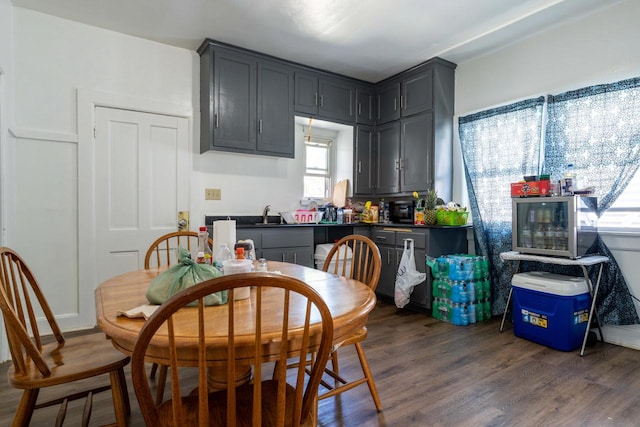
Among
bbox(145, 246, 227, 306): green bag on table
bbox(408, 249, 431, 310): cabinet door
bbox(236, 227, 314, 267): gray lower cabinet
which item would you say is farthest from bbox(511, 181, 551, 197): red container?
bbox(145, 246, 227, 306): green bag on table

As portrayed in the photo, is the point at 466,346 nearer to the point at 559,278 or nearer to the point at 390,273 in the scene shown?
the point at 559,278

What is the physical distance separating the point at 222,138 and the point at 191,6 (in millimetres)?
1100

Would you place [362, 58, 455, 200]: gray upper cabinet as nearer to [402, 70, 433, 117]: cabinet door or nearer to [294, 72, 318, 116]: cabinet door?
[402, 70, 433, 117]: cabinet door

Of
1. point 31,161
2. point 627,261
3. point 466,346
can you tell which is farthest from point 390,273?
point 31,161

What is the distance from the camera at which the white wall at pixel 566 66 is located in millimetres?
2621

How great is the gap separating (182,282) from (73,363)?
2.18 ft

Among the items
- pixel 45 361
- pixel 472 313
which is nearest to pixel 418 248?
pixel 472 313

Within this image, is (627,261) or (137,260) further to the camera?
(137,260)

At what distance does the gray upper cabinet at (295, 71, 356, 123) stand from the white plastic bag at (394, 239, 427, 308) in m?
1.74

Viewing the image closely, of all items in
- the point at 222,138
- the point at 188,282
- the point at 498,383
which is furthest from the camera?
the point at 222,138

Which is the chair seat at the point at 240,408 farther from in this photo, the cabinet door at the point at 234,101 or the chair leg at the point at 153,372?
the cabinet door at the point at 234,101

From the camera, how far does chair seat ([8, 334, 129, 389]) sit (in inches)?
47.1

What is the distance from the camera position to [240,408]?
41.9 inches

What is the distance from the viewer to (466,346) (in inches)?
103
